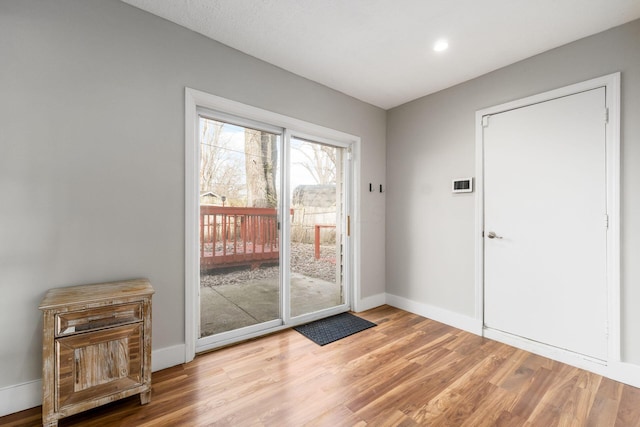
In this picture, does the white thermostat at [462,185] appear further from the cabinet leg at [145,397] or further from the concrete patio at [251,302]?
the cabinet leg at [145,397]

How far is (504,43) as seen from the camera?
2.31 meters

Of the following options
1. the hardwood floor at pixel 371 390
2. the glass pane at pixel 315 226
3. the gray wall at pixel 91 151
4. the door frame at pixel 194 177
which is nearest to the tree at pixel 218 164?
the door frame at pixel 194 177

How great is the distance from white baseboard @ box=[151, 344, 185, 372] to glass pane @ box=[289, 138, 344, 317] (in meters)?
1.15

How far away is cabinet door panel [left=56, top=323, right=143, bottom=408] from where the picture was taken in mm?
1499

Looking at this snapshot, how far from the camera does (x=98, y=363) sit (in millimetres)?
1585

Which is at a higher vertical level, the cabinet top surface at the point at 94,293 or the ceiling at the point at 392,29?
the ceiling at the point at 392,29

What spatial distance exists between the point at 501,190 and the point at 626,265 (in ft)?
3.38

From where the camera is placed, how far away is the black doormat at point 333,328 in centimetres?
270

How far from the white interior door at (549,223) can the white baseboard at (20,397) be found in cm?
362

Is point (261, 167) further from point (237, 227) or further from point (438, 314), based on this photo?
point (438, 314)

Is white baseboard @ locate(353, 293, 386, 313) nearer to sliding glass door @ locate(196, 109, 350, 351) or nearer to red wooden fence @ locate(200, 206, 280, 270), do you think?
sliding glass door @ locate(196, 109, 350, 351)

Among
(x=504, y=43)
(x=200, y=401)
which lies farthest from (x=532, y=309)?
(x=200, y=401)

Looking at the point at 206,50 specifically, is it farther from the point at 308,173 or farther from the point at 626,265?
the point at 626,265

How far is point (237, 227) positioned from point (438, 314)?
247 centimetres
